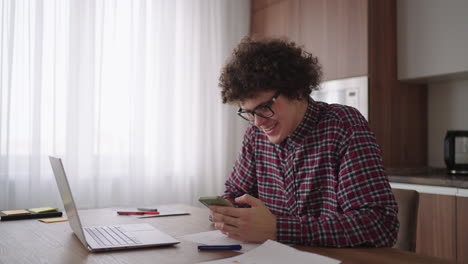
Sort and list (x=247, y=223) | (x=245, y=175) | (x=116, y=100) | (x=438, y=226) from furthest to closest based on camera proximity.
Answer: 1. (x=116, y=100)
2. (x=438, y=226)
3. (x=245, y=175)
4. (x=247, y=223)

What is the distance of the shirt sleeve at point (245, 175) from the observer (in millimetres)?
1627

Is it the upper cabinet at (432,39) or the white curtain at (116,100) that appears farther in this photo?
the white curtain at (116,100)

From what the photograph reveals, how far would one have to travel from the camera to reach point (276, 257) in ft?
3.03

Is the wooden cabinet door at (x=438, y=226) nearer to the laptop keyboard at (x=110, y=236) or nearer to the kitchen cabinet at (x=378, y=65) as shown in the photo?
the kitchen cabinet at (x=378, y=65)

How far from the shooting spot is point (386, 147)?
8.84 ft

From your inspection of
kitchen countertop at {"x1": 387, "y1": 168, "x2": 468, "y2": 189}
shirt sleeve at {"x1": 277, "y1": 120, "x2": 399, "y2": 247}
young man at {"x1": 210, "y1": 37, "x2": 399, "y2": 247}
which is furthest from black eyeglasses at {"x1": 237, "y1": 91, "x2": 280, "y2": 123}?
kitchen countertop at {"x1": 387, "y1": 168, "x2": 468, "y2": 189}

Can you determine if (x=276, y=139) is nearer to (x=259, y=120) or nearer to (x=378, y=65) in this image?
(x=259, y=120)

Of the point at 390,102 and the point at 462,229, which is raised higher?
the point at 390,102

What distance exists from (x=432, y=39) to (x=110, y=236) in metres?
2.33

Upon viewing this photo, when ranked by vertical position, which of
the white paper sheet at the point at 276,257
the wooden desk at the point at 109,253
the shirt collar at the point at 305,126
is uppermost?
the shirt collar at the point at 305,126

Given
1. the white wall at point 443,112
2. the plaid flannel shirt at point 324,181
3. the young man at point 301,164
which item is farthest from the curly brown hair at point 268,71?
the white wall at point 443,112

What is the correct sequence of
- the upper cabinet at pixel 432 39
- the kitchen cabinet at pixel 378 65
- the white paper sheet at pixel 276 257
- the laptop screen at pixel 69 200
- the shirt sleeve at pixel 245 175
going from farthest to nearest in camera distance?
the kitchen cabinet at pixel 378 65 < the upper cabinet at pixel 432 39 < the shirt sleeve at pixel 245 175 < the laptop screen at pixel 69 200 < the white paper sheet at pixel 276 257

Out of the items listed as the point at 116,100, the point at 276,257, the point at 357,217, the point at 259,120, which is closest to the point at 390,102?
the point at 259,120

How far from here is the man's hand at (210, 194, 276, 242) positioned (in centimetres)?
105
